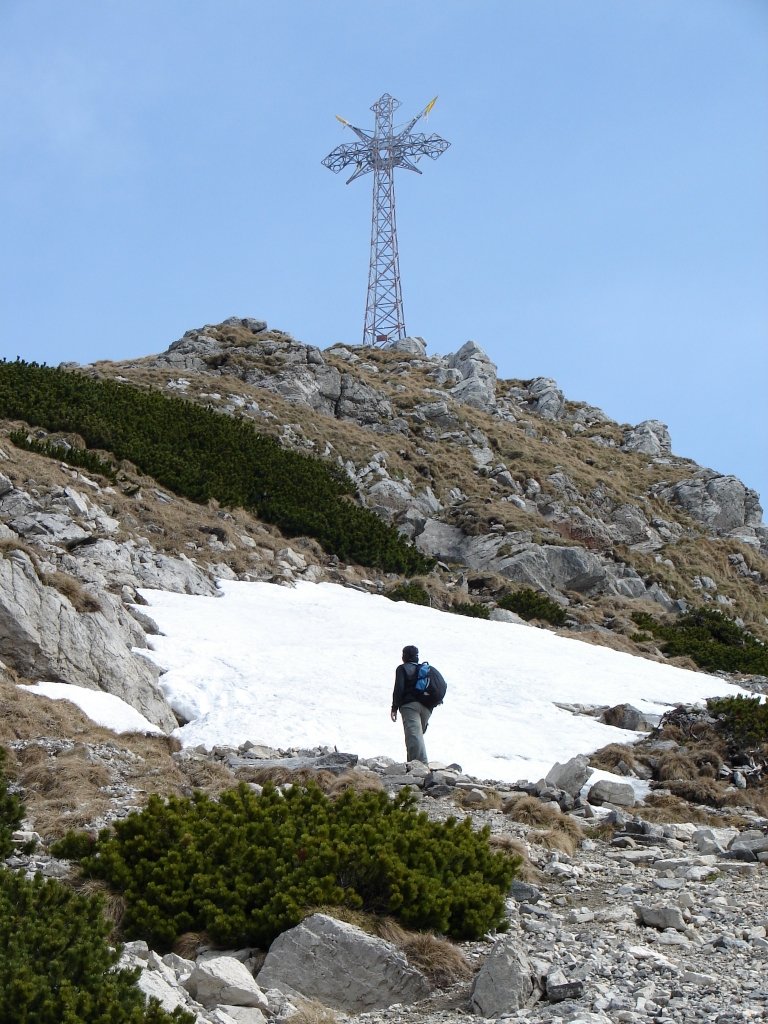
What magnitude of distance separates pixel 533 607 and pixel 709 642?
193 inches

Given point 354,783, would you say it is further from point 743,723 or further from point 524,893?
point 743,723

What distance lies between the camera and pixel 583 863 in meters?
8.56

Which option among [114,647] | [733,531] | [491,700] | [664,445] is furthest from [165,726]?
[664,445]

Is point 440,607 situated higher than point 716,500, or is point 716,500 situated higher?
point 716,500

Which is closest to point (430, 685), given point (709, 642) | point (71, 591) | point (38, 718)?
point (38, 718)

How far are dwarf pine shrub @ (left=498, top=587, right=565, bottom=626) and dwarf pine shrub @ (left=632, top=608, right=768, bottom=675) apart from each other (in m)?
2.61

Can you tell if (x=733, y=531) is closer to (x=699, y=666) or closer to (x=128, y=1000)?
(x=699, y=666)

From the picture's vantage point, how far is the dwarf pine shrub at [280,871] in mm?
6129

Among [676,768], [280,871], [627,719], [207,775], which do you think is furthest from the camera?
[627,719]

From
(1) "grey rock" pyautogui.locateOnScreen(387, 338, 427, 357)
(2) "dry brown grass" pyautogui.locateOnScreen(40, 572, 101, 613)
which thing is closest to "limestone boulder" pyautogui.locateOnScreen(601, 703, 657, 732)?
(2) "dry brown grass" pyautogui.locateOnScreen(40, 572, 101, 613)

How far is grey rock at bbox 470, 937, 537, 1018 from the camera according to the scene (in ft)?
17.3

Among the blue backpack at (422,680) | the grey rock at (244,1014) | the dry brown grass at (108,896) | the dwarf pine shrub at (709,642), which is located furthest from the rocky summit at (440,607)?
the blue backpack at (422,680)

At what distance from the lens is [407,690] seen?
1216 centimetres

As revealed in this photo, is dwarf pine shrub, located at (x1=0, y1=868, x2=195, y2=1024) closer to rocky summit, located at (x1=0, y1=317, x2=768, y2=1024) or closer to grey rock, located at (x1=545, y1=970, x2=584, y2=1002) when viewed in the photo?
rocky summit, located at (x1=0, y1=317, x2=768, y2=1024)
